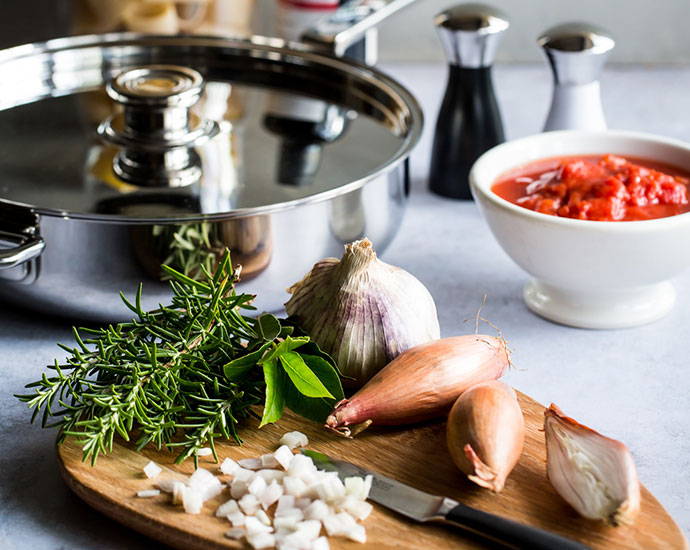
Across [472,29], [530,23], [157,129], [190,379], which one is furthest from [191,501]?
[530,23]

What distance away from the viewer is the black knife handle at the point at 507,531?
2.16 feet

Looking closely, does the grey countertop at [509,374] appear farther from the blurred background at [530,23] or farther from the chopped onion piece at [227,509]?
the blurred background at [530,23]

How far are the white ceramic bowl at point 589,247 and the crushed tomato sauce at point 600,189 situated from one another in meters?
0.02

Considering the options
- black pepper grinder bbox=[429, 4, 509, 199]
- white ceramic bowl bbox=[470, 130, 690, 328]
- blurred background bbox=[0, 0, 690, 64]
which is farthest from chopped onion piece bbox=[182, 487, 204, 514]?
blurred background bbox=[0, 0, 690, 64]

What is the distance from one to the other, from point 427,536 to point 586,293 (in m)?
0.40

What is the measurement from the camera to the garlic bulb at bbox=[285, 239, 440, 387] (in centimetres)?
83

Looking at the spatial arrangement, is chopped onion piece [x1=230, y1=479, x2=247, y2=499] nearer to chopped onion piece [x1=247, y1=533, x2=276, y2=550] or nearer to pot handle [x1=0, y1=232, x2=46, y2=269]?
chopped onion piece [x1=247, y1=533, x2=276, y2=550]

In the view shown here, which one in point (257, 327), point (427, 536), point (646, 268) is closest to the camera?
point (427, 536)

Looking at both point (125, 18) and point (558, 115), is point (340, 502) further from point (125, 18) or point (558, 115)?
point (125, 18)

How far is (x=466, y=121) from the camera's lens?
127 centimetres

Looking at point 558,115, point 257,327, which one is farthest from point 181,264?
point 558,115

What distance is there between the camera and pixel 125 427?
79 centimetres

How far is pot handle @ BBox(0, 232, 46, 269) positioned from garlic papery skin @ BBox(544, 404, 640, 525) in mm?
470

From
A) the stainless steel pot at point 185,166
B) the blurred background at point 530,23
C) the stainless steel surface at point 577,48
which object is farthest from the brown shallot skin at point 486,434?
the blurred background at point 530,23
